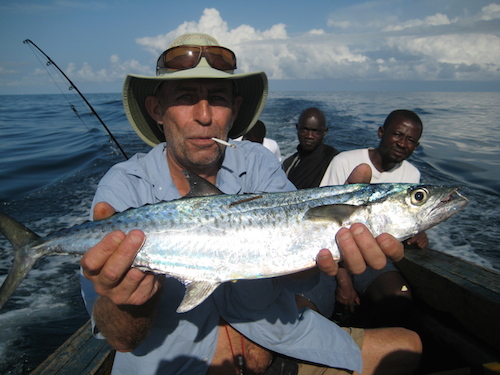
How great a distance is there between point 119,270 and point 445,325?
3.30 m

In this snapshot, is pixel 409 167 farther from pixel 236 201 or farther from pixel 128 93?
pixel 128 93

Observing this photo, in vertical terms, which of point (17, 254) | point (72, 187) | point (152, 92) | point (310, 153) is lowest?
point (72, 187)

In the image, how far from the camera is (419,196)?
75.9 inches

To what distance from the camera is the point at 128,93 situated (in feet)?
8.52

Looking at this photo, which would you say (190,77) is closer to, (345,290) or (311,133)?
(345,290)

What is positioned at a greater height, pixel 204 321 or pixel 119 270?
pixel 119 270

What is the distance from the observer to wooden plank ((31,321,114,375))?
7.27ft

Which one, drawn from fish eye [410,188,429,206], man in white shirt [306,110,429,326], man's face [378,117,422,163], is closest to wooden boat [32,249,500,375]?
man in white shirt [306,110,429,326]

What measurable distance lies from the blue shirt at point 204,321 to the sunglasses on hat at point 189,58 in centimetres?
66


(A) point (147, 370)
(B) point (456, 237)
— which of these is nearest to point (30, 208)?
(A) point (147, 370)

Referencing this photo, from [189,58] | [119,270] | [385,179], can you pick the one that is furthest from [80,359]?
[385,179]

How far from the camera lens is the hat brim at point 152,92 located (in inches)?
93.3

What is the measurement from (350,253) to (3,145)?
58.2 ft

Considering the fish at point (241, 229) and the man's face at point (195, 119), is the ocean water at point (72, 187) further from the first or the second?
the man's face at point (195, 119)
